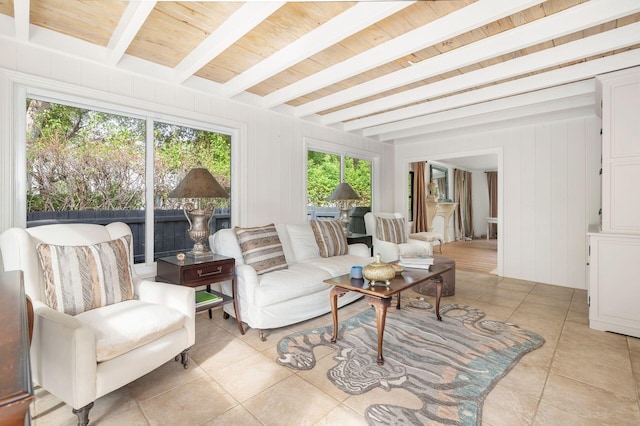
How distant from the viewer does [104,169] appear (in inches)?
111

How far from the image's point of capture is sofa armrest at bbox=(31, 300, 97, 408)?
57.7 inches

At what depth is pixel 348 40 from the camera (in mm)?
2471

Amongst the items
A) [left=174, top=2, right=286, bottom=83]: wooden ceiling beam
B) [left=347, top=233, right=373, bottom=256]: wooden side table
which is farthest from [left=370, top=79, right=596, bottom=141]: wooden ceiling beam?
[left=174, top=2, right=286, bottom=83]: wooden ceiling beam

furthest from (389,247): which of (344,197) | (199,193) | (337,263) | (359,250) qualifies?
(199,193)

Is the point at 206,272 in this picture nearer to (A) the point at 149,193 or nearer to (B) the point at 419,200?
(A) the point at 149,193

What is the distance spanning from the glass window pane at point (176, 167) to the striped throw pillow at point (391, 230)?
2358 millimetres

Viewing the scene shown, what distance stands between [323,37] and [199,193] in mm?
1561

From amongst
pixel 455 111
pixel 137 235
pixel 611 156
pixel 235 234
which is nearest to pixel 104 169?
pixel 137 235

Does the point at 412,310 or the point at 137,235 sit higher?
the point at 137,235

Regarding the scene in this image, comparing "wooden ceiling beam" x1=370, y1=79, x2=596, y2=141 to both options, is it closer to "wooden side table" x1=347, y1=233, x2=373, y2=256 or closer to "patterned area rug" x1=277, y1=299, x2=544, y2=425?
"wooden side table" x1=347, y1=233, x2=373, y2=256

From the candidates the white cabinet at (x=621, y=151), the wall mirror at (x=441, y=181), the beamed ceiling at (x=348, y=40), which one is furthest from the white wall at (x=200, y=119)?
the wall mirror at (x=441, y=181)

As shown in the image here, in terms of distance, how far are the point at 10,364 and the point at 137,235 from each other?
259 cm

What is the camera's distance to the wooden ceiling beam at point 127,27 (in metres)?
1.92

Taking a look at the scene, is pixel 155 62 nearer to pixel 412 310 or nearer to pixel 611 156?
pixel 412 310
